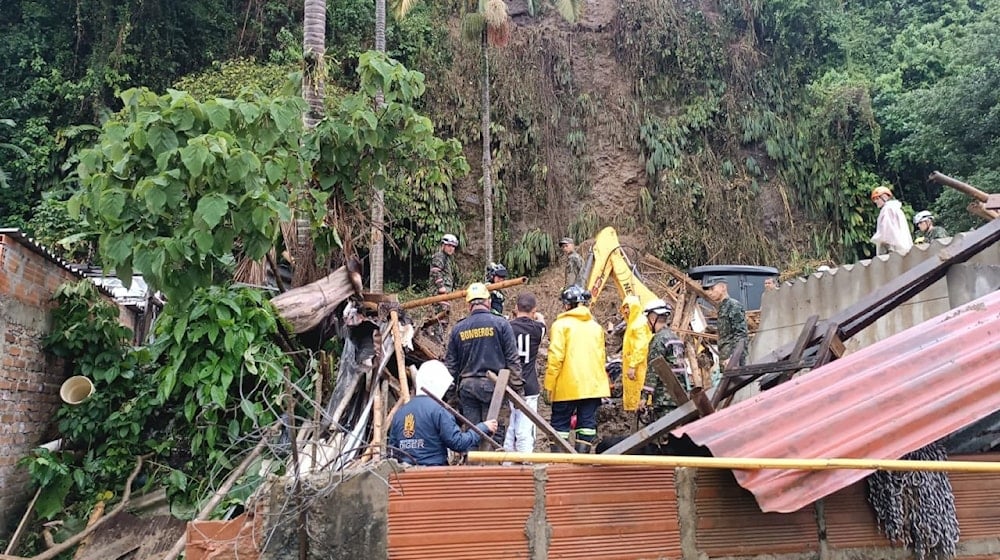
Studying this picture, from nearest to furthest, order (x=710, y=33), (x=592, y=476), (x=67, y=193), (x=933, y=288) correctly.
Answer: (x=592, y=476) < (x=933, y=288) < (x=67, y=193) < (x=710, y=33)

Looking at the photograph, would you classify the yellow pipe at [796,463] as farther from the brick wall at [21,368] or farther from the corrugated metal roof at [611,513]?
the brick wall at [21,368]

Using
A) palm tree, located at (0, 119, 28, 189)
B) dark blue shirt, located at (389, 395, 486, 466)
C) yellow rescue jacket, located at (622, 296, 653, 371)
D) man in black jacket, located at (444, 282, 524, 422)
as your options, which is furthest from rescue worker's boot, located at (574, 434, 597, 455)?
palm tree, located at (0, 119, 28, 189)

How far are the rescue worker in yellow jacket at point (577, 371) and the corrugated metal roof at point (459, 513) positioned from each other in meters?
3.47

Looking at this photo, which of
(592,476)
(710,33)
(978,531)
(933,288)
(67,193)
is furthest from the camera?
(710,33)

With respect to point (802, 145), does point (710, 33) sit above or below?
above

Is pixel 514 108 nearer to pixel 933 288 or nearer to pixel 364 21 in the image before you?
pixel 364 21

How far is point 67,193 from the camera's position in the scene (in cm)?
1617

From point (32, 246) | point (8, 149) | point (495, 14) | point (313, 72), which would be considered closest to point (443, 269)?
Result: point (313, 72)

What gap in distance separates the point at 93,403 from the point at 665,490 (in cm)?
625

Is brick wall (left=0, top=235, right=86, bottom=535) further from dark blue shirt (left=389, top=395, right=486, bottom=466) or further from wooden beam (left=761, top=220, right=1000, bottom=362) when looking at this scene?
wooden beam (left=761, top=220, right=1000, bottom=362)

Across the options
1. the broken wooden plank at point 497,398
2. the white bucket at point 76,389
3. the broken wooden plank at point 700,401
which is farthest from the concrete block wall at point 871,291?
the white bucket at point 76,389

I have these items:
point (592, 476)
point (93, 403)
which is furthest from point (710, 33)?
point (592, 476)

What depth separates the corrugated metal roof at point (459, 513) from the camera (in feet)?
9.77

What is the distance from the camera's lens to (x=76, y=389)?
7598 mm
